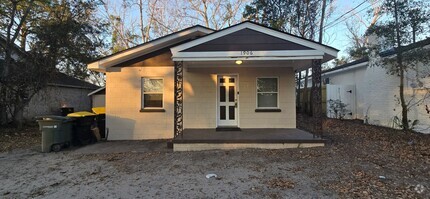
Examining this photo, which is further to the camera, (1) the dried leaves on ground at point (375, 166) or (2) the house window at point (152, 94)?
(2) the house window at point (152, 94)

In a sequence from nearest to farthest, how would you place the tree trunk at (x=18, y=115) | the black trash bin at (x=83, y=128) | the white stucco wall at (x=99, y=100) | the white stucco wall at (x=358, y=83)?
the black trash bin at (x=83, y=128)
the tree trunk at (x=18, y=115)
the white stucco wall at (x=358, y=83)
the white stucco wall at (x=99, y=100)

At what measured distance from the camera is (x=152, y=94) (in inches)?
390

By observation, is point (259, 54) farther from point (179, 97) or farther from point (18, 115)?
point (18, 115)

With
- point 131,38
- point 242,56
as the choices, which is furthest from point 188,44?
point 131,38

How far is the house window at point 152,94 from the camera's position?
9891mm

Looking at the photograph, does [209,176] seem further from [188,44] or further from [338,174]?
[188,44]

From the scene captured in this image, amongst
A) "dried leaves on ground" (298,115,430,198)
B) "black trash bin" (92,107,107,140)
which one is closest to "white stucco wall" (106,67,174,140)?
"black trash bin" (92,107,107,140)

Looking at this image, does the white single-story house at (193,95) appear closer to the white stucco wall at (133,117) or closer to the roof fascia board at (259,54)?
the white stucco wall at (133,117)

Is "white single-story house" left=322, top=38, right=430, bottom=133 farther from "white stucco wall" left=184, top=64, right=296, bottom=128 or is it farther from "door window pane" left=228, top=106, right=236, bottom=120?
"door window pane" left=228, top=106, right=236, bottom=120

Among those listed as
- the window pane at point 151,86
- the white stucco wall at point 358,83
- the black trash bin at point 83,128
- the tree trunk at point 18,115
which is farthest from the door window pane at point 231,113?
the tree trunk at point 18,115

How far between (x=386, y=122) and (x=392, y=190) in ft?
29.7

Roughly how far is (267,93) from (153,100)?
14.3ft

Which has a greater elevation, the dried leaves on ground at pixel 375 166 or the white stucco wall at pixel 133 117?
the white stucco wall at pixel 133 117

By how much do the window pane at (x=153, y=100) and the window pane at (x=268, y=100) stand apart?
3784mm
